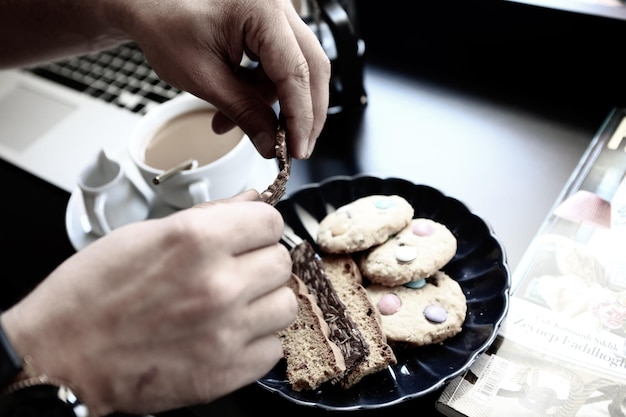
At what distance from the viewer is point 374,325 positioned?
0.75 m

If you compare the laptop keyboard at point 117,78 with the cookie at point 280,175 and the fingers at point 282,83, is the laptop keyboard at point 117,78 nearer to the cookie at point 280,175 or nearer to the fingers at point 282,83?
the fingers at point 282,83

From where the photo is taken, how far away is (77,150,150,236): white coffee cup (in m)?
0.92

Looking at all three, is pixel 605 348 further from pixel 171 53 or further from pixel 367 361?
pixel 171 53

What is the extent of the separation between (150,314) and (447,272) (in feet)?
1.53

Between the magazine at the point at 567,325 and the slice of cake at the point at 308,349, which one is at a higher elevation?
the magazine at the point at 567,325

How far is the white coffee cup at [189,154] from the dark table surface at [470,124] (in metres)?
0.17

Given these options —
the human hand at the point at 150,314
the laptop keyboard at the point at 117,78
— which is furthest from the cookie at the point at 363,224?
the laptop keyboard at the point at 117,78

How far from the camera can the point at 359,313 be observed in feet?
2.55

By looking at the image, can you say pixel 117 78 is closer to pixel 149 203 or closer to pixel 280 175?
pixel 149 203

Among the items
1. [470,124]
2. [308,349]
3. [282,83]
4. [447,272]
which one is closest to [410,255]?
[447,272]

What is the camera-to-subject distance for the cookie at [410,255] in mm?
788

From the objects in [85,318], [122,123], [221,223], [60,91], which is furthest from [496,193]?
[60,91]

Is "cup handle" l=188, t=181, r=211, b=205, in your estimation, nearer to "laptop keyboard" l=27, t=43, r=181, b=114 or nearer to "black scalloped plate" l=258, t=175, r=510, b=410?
"black scalloped plate" l=258, t=175, r=510, b=410

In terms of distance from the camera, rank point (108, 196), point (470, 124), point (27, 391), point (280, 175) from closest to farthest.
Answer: point (27, 391) → point (280, 175) → point (108, 196) → point (470, 124)
